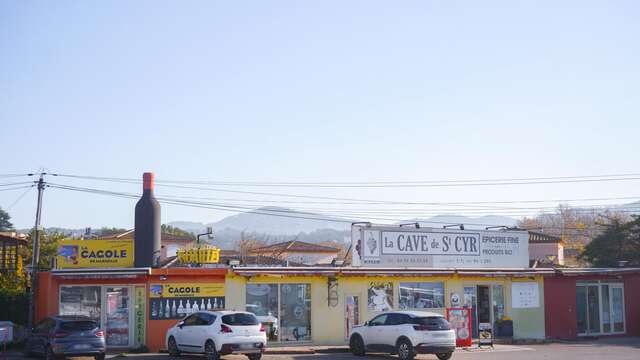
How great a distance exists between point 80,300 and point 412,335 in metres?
12.7

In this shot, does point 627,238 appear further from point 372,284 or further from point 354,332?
point 354,332

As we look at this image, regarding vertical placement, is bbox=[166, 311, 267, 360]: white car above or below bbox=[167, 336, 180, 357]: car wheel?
above

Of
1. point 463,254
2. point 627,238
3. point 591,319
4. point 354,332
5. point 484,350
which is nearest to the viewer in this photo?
point 354,332

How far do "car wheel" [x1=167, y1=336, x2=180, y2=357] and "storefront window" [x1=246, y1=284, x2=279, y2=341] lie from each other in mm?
4660

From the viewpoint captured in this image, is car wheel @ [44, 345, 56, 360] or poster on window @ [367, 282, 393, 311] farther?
poster on window @ [367, 282, 393, 311]

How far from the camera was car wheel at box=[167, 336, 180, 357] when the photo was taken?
2500 centimetres

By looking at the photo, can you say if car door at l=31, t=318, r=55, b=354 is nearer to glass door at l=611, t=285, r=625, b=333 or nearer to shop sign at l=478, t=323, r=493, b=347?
shop sign at l=478, t=323, r=493, b=347

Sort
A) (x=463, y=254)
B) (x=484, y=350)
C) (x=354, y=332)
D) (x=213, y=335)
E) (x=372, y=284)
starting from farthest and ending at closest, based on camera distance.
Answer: (x=463, y=254) → (x=372, y=284) → (x=484, y=350) → (x=354, y=332) → (x=213, y=335)

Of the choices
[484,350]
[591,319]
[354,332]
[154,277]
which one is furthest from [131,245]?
[591,319]

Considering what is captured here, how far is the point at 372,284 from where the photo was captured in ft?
104

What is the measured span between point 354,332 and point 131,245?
9.27 meters

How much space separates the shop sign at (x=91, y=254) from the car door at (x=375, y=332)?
957 cm

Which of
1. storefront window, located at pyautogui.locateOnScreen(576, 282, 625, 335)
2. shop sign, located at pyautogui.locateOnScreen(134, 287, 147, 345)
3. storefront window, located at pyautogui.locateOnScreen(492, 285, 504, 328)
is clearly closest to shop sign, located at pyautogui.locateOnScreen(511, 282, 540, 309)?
storefront window, located at pyautogui.locateOnScreen(492, 285, 504, 328)

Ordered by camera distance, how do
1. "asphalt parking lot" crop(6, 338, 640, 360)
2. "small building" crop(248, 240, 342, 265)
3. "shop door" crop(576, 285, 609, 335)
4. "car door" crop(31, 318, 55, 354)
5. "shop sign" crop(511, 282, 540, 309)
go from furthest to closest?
"small building" crop(248, 240, 342, 265), "shop door" crop(576, 285, 609, 335), "shop sign" crop(511, 282, 540, 309), "asphalt parking lot" crop(6, 338, 640, 360), "car door" crop(31, 318, 55, 354)
